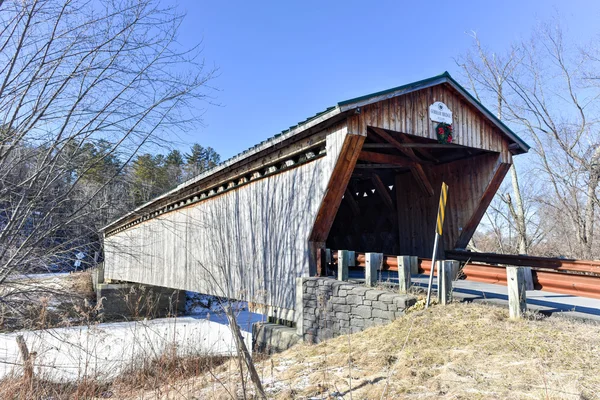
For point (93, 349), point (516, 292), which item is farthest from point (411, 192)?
point (93, 349)

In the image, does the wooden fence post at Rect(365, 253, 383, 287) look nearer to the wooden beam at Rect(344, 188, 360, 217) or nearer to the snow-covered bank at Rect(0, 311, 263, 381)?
the snow-covered bank at Rect(0, 311, 263, 381)

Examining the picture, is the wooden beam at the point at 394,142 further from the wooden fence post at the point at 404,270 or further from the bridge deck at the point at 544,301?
the bridge deck at the point at 544,301

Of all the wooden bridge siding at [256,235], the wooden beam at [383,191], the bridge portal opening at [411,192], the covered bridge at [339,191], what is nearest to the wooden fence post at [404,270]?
the covered bridge at [339,191]

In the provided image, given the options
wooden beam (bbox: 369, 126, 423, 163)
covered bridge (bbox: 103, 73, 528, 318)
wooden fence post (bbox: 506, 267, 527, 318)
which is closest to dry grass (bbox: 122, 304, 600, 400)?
wooden fence post (bbox: 506, 267, 527, 318)

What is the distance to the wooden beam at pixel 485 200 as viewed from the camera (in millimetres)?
6855

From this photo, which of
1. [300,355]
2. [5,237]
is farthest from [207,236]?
[5,237]

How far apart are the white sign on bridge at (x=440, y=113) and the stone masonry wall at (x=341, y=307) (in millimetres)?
3138

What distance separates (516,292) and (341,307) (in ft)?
7.13

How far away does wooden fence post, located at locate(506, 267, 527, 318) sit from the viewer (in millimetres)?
3562

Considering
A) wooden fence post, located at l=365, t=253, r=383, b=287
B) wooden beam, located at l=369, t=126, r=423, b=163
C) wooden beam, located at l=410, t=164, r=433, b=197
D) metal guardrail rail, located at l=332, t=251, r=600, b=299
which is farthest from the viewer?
wooden beam, located at l=410, t=164, r=433, b=197

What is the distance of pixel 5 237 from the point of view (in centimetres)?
322

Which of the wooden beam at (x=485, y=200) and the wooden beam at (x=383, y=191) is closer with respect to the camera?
the wooden beam at (x=485, y=200)

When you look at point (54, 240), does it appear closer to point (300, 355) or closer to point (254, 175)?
point (300, 355)

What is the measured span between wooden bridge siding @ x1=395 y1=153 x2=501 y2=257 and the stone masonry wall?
329 cm
